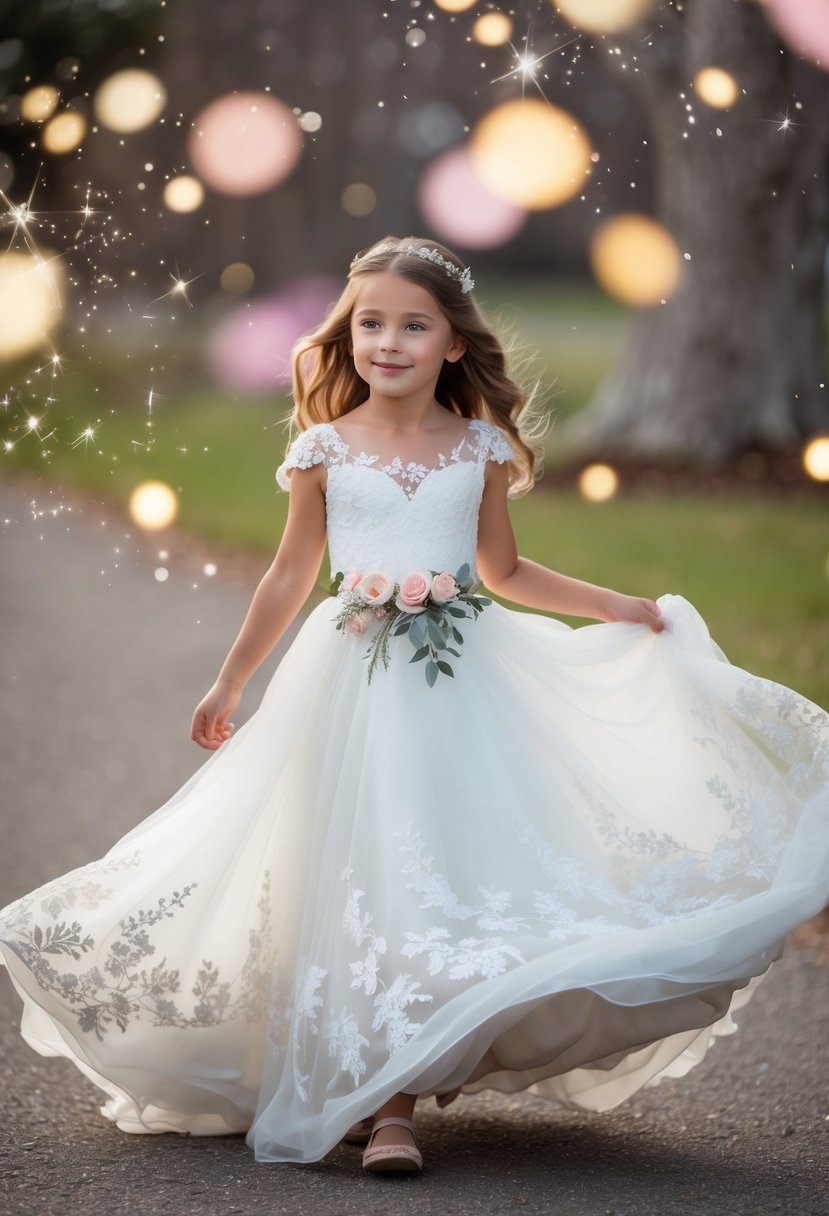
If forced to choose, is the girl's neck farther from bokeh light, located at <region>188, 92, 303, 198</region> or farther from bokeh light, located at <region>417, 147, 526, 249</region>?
bokeh light, located at <region>417, 147, 526, 249</region>

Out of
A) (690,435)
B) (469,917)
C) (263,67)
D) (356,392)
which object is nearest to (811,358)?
(690,435)

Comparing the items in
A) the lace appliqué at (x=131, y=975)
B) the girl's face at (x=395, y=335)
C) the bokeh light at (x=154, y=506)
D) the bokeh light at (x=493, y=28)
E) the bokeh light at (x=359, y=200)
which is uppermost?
the bokeh light at (x=359, y=200)

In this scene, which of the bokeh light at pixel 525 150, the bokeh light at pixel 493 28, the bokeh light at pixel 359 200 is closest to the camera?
the bokeh light at pixel 493 28

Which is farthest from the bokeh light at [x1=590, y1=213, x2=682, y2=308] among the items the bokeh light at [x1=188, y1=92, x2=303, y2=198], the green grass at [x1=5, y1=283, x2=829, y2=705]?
the bokeh light at [x1=188, y1=92, x2=303, y2=198]

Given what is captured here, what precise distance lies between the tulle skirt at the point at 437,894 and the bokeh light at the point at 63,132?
169 cm

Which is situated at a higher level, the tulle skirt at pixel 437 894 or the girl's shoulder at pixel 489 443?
the girl's shoulder at pixel 489 443

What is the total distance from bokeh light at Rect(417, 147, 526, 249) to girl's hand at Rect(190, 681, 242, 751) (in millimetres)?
14414

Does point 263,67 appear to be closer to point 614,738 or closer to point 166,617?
point 166,617

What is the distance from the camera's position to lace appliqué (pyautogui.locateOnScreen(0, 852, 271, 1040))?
106 inches

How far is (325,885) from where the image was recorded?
2646 mm

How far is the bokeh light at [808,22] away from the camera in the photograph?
5574 millimetres

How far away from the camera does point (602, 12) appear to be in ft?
19.6

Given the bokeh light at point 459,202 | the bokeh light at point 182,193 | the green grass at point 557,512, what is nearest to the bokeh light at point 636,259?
the green grass at point 557,512

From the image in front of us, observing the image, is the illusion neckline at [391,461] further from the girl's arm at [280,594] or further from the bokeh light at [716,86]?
the bokeh light at [716,86]
